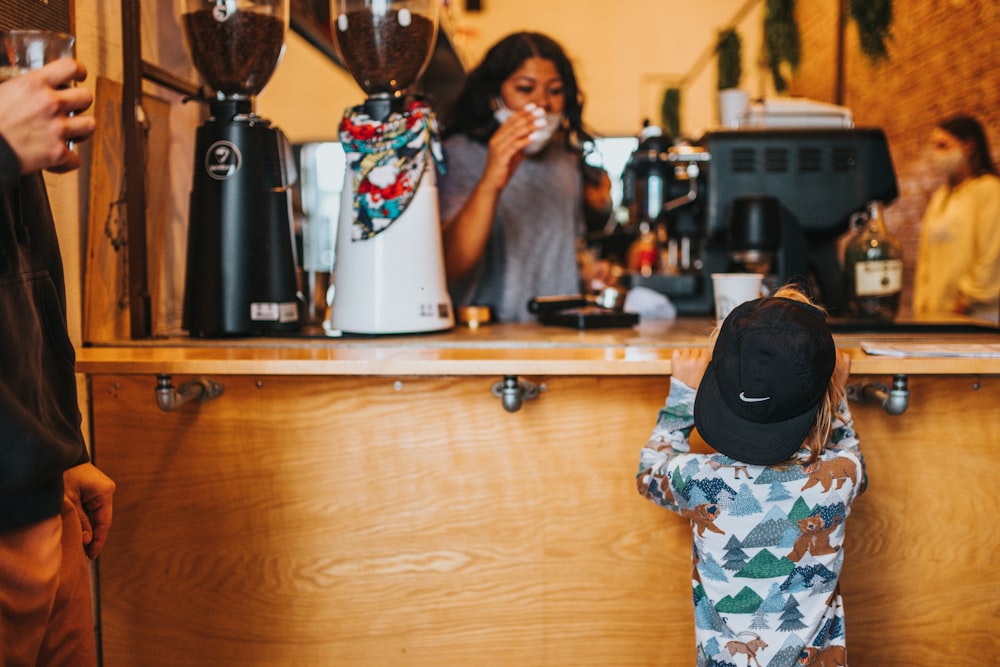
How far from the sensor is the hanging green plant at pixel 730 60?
231 inches

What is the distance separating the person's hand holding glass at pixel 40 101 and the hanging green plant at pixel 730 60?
5588 millimetres

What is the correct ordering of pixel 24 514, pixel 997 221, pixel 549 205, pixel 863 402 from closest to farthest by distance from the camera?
pixel 24 514
pixel 863 402
pixel 549 205
pixel 997 221

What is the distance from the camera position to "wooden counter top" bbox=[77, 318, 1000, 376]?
123cm

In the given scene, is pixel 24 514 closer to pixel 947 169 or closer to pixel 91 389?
pixel 91 389

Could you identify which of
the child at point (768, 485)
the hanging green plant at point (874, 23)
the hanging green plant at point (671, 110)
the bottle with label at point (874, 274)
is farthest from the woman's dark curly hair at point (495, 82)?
the hanging green plant at point (671, 110)

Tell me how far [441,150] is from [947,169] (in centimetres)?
285

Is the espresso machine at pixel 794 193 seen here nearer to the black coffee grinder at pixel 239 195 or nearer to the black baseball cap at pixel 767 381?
the black baseball cap at pixel 767 381

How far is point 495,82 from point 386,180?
Answer: 0.69 metres

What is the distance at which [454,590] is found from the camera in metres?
1.38

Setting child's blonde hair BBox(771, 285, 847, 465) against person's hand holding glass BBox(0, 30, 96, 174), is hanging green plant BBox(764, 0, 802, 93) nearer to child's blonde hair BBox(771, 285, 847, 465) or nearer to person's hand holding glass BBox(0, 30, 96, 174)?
child's blonde hair BBox(771, 285, 847, 465)

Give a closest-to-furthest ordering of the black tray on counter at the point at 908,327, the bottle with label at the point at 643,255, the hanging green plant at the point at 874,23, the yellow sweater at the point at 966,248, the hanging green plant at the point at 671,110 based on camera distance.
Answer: the black tray on counter at the point at 908,327
the yellow sweater at the point at 966,248
the hanging green plant at the point at 874,23
the bottle with label at the point at 643,255
the hanging green plant at the point at 671,110

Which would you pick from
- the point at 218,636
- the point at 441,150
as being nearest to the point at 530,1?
the point at 441,150

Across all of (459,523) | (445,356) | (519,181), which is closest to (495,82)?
(519,181)

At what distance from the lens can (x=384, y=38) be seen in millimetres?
1464
